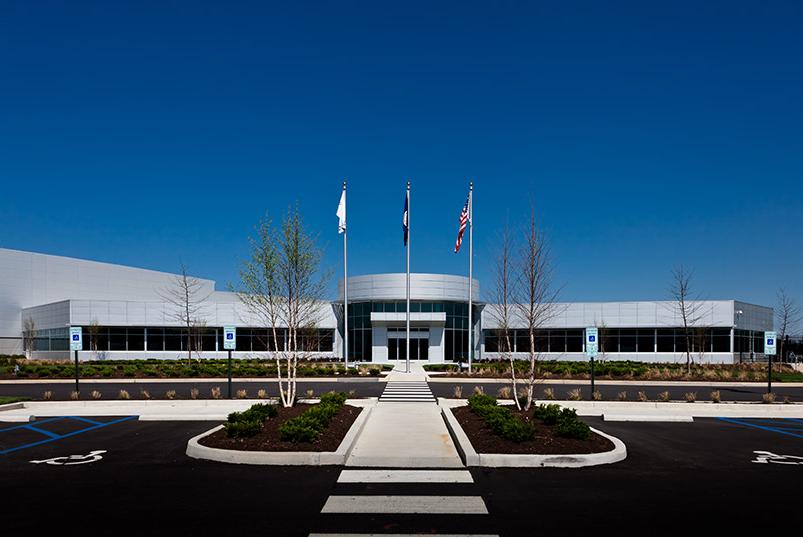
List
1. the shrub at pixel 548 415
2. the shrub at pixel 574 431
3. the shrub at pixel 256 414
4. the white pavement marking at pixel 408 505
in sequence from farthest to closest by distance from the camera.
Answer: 1. the shrub at pixel 548 415
2. the shrub at pixel 256 414
3. the shrub at pixel 574 431
4. the white pavement marking at pixel 408 505

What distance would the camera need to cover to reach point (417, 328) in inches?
1857

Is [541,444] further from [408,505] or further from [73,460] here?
[73,460]

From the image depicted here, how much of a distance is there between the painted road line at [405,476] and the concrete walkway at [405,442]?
1.54 ft

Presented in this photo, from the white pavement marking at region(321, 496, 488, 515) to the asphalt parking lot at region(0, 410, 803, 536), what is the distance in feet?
0.57

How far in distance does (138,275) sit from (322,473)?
215 ft

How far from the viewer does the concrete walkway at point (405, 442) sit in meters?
10.6

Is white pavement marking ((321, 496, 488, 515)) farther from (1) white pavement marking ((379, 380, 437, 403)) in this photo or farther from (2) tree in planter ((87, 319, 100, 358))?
(2) tree in planter ((87, 319, 100, 358))

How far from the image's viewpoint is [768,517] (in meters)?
7.64

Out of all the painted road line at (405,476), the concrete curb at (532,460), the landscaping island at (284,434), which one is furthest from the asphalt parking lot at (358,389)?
the painted road line at (405,476)

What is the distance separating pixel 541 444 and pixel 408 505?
4289mm

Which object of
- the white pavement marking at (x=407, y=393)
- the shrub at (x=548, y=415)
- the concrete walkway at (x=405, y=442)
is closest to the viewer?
the concrete walkway at (x=405, y=442)

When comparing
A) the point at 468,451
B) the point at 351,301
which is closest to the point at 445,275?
the point at 351,301

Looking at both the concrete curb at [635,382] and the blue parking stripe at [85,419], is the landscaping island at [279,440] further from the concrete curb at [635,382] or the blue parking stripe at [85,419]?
the concrete curb at [635,382]

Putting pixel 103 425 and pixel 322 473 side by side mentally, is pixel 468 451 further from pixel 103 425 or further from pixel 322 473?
pixel 103 425
